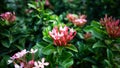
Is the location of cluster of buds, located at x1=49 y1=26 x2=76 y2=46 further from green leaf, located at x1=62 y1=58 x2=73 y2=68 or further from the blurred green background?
the blurred green background

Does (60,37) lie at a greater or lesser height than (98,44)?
greater

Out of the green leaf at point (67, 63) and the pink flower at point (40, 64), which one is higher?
the pink flower at point (40, 64)

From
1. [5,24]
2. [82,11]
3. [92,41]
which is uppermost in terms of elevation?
[5,24]

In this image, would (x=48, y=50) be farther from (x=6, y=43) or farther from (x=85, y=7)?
(x=85, y=7)

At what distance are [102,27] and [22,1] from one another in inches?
83.0

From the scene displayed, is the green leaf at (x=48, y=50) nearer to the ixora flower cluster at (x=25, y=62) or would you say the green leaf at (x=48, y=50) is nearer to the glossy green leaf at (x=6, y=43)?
the ixora flower cluster at (x=25, y=62)

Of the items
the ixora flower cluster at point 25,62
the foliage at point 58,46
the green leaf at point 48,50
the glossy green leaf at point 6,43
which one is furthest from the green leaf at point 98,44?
the glossy green leaf at point 6,43

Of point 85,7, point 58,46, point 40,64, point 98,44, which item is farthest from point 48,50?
point 85,7

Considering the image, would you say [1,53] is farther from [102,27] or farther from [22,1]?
[22,1]

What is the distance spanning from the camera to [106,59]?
7.49 ft

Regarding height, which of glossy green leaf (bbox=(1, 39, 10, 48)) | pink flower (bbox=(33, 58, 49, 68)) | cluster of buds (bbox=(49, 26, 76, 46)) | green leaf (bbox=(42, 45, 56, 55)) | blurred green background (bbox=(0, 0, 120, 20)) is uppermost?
cluster of buds (bbox=(49, 26, 76, 46))

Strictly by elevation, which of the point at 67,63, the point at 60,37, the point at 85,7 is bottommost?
the point at 85,7

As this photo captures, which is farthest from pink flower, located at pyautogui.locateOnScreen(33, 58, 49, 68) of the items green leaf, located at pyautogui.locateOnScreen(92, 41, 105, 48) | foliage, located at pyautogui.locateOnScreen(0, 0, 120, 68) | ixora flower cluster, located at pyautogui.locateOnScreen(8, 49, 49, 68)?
green leaf, located at pyautogui.locateOnScreen(92, 41, 105, 48)

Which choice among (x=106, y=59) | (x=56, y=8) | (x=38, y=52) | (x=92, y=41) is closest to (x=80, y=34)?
(x=92, y=41)
